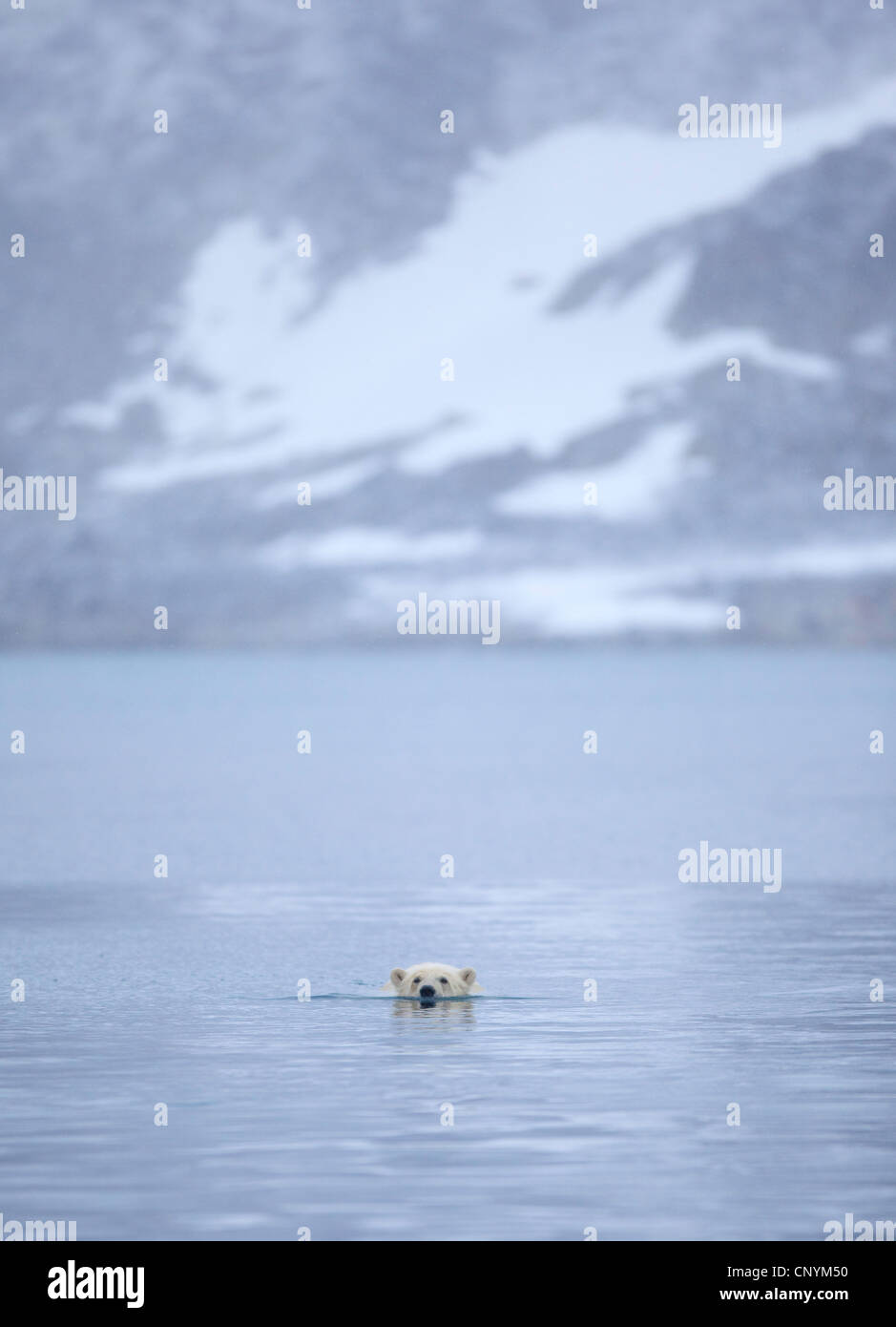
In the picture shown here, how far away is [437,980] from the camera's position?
24.5m

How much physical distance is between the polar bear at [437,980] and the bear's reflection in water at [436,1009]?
75mm

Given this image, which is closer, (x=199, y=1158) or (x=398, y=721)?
(x=199, y=1158)

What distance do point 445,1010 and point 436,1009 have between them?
0.09m

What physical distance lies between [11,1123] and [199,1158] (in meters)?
1.89

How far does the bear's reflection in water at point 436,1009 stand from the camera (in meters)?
24.0

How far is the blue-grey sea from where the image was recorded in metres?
16.8

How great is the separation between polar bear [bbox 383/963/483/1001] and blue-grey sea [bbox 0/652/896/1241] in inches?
9.5

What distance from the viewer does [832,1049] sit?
72.5 ft
